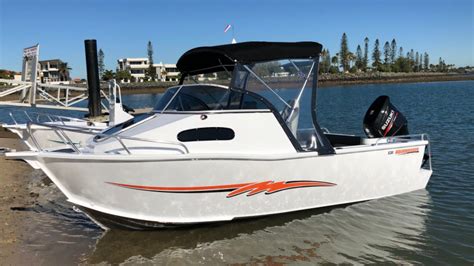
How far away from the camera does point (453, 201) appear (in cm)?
794

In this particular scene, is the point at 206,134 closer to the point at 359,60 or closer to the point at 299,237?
the point at 299,237

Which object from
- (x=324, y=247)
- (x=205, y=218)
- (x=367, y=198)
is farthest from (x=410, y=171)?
(x=205, y=218)

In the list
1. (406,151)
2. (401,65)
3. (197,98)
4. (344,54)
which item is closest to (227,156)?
(197,98)

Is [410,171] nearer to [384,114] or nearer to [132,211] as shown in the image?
[384,114]

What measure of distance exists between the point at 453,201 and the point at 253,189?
4282 mm

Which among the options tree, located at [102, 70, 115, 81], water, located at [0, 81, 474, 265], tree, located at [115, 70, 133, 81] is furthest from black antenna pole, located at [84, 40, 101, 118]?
tree, located at [115, 70, 133, 81]

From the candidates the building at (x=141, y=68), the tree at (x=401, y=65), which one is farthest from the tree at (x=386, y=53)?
the building at (x=141, y=68)

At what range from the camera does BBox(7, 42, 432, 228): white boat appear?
564 centimetres

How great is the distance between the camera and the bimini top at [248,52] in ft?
20.8

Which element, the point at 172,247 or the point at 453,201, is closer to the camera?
the point at 172,247

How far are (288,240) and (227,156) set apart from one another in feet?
5.49

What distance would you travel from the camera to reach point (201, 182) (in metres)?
5.81

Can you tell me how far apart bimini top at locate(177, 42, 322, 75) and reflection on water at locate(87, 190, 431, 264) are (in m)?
2.54

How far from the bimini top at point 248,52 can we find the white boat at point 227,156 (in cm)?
2
